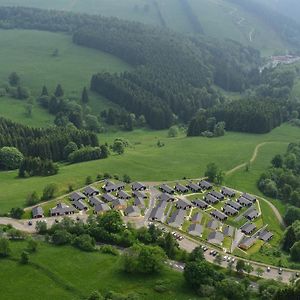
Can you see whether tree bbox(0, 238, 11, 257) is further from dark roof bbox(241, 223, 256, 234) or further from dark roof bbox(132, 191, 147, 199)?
dark roof bbox(241, 223, 256, 234)

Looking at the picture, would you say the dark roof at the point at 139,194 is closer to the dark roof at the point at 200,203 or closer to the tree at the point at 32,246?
the dark roof at the point at 200,203

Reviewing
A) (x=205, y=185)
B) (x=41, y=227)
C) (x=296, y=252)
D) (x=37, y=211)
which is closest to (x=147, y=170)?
(x=205, y=185)

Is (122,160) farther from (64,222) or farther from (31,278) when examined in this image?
(31,278)

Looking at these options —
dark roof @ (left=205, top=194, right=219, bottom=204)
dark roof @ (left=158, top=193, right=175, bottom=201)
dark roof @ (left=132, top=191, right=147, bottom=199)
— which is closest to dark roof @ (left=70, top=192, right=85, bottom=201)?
dark roof @ (left=132, top=191, right=147, bottom=199)

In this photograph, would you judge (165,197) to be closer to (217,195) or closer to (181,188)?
(181,188)

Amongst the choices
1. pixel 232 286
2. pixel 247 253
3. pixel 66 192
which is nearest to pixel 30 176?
pixel 66 192
